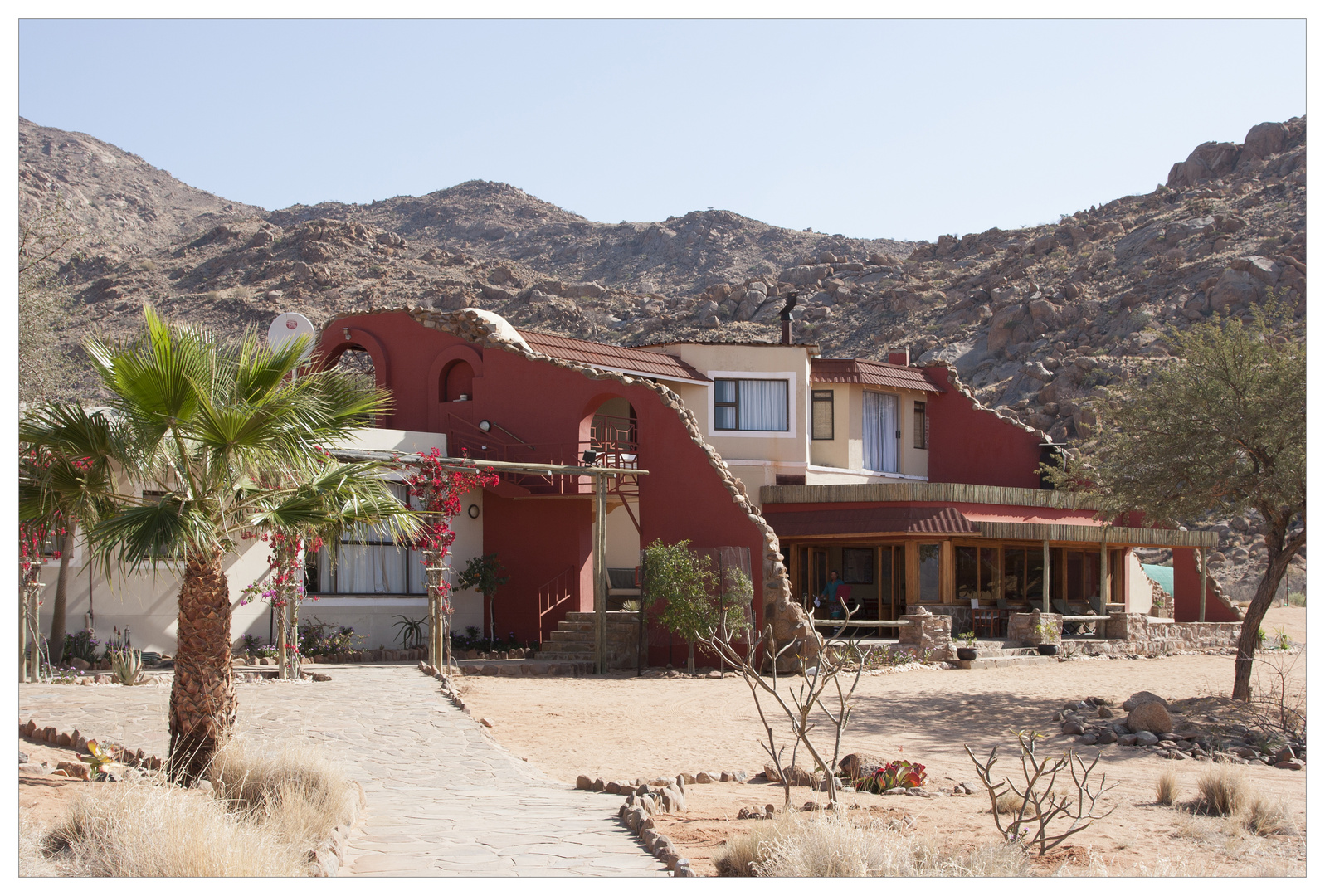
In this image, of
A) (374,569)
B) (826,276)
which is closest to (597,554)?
(374,569)

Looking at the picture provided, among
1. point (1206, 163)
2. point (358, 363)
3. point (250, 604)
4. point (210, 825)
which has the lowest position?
point (210, 825)

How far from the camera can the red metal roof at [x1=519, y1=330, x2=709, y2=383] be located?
2427 centimetres

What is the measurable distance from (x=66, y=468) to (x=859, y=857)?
634 centimetres

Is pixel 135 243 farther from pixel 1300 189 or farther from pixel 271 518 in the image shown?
pixel 271 518

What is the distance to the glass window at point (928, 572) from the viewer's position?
2483 centimetres

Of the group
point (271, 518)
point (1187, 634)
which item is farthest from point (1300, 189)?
point (271, 518)

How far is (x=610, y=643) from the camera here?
2056cm

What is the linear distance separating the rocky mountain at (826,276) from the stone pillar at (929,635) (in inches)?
741

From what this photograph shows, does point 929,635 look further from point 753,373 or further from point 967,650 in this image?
point 753,373

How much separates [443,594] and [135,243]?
199ft

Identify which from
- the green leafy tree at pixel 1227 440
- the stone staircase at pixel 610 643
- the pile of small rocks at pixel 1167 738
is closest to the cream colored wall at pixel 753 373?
the stone staircase at pixel 610 643

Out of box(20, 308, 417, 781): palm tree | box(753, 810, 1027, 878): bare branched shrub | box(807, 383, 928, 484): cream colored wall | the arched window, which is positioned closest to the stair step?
box(807, 383, 928, 484): cream colored wall

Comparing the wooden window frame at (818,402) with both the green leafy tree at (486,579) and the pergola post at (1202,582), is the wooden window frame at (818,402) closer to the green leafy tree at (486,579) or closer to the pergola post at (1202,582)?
the green leafy tree at (486,579)

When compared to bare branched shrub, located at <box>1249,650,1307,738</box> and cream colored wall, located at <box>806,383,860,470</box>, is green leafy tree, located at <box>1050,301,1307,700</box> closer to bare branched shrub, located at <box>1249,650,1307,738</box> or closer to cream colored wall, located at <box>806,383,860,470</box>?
bare branched shrub, located at <box>1249,650,1307,738</box>
